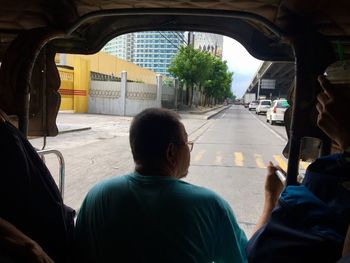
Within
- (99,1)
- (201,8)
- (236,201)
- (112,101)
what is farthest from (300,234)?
(112,101)

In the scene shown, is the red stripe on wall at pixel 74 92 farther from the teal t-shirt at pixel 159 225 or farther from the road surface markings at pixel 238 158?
the teal t-shirt at pixel 159 225

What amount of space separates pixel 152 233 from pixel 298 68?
3.87ft

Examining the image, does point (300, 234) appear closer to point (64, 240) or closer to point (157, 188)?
point (157, 188)

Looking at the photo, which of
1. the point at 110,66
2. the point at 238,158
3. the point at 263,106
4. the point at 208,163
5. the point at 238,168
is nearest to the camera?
the point at 238,168

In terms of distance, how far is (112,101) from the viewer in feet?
99.7

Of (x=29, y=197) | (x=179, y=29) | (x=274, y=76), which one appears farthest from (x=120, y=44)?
(x=274, y=76)

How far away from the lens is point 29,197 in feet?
5.32

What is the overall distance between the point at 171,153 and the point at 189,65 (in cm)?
3520

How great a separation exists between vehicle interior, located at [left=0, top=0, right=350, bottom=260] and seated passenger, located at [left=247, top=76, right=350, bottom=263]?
0.71 metres

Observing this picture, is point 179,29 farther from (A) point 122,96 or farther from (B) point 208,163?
(A) point 122,96

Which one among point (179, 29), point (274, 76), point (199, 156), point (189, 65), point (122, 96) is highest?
point (189, 65)

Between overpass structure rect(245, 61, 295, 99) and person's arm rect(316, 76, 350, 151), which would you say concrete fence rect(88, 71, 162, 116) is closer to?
overpass structure rect(245, 61, 295, 99)

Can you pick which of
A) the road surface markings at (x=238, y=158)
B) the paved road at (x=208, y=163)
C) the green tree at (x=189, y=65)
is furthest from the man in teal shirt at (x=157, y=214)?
the green tree at (x=189, y=65)

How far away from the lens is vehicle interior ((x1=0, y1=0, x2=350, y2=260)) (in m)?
2.21
